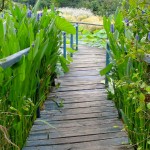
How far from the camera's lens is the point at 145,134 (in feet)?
7.09

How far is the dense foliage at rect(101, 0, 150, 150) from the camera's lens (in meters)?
1.90

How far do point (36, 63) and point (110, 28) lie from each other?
1025mm

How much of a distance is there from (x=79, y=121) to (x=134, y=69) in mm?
831

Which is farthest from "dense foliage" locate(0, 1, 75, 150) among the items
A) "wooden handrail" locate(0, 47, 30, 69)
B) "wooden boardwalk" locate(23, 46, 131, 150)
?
"wooden boardwalk" locate(23, 46, 131, 150)

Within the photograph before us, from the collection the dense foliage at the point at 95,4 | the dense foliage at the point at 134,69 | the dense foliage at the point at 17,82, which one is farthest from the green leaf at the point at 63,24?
the dense foliage at the point at 95,4

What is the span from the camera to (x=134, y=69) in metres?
2.47

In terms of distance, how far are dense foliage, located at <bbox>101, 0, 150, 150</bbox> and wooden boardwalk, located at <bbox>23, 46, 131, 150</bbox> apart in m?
0.16

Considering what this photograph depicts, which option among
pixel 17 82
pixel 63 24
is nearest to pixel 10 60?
pixel 17 82

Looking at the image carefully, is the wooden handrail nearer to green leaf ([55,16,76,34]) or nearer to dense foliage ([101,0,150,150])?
dense foliage ([101,0,150,150])

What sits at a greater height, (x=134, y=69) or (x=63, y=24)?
(x=63, y=24)

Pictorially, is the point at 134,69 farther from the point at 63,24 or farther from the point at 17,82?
the point at 63,24

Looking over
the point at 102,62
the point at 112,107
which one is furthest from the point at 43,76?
the point at 102,62

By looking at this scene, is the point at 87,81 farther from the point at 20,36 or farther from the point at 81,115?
the point at 20,36

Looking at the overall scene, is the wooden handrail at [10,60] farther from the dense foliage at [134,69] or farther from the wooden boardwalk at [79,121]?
the wooden boardwalk at [79,121]
